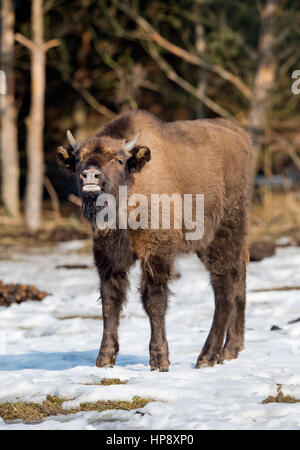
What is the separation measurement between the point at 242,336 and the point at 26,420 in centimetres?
274

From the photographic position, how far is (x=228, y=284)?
22.5ft

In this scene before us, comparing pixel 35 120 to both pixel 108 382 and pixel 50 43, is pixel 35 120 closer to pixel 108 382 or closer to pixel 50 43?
pixel 50 43

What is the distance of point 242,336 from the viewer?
6914 mm

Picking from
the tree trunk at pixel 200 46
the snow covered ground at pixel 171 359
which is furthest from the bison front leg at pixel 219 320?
the tree trunk at pixel 200 46

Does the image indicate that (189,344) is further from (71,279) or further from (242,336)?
(71,279)

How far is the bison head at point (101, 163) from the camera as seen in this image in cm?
581

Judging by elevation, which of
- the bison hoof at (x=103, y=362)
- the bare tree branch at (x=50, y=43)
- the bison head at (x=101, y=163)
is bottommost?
the bison hoof at (x=103, y=362)

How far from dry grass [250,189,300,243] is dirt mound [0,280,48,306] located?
6.27 m

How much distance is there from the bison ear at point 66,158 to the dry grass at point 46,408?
2151 mm

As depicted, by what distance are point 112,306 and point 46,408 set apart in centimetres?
156

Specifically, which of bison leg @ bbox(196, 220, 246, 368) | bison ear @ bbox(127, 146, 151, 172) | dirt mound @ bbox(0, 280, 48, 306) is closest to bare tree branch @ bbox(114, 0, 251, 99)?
dirt mound @ bbox(0, 280, 48, 306)

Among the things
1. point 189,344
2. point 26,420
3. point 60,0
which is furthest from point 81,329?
point 60,0

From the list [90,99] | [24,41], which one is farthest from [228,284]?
[90,99]

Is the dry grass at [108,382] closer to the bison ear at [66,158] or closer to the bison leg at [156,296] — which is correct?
the bison leg at [156,296]
